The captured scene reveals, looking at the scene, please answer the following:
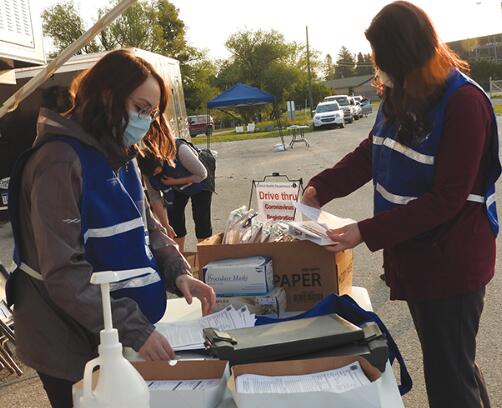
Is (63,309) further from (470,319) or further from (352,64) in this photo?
(352,64)

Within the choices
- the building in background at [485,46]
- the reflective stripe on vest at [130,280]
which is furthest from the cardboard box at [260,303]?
the building in background at [485,46]

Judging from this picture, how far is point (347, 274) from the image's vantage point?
2877 millimetres

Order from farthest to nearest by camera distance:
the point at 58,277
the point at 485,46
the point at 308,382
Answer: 1. the point at 485,46
2. the point at 58,277
3. the point at 308,382

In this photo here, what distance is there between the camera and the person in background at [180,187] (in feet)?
19.2

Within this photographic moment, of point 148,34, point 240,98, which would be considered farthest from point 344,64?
point 240,98

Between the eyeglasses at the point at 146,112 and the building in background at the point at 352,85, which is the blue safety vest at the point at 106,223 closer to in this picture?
the eyeglasses at the point at 146,112

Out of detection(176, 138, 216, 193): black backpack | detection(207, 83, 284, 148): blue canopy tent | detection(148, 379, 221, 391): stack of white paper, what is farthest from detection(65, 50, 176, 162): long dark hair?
detection(207, 83, 284, 148): blue canopy tent

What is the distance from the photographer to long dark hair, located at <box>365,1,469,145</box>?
217 centimetres

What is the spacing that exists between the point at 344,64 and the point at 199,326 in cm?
12649

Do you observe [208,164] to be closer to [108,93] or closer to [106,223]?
[108,93]

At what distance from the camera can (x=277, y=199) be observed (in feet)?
11.9

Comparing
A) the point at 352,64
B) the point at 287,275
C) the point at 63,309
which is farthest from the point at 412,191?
the point at 352,64

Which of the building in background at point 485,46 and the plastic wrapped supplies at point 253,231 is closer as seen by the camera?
the plastic wrapped supplies at point 253,231

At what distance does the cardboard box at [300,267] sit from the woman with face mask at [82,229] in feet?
2.12
